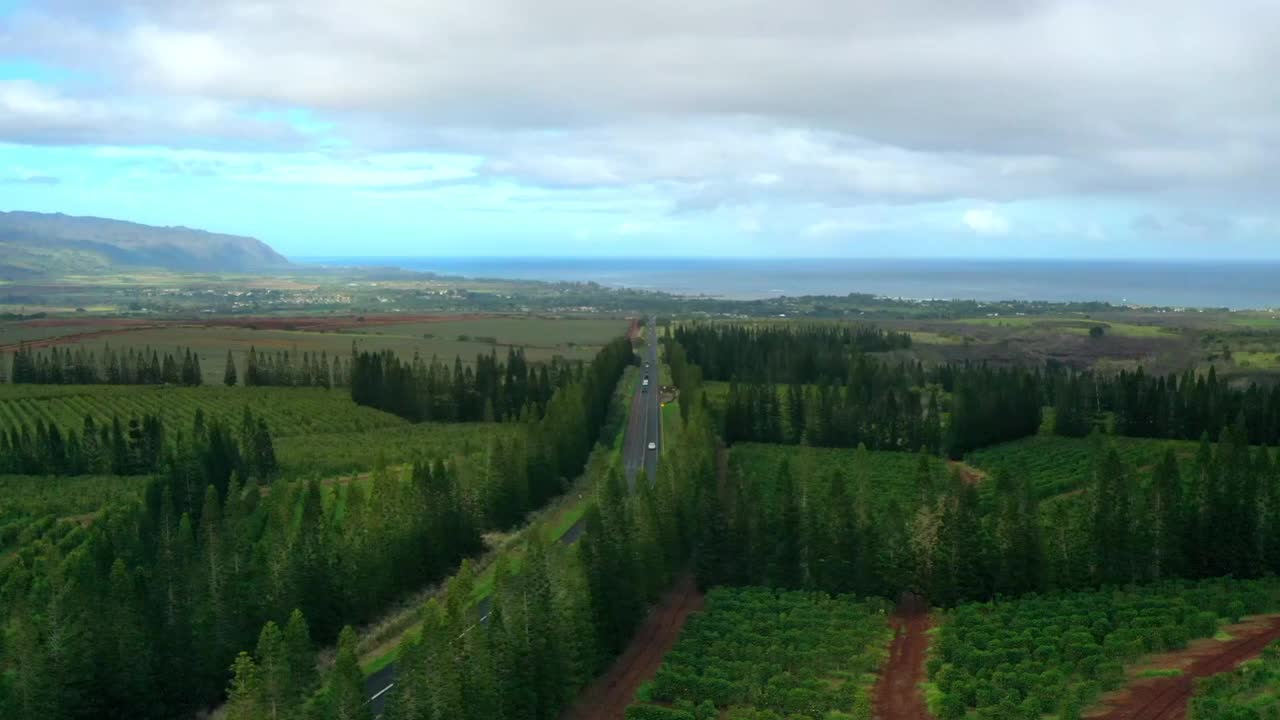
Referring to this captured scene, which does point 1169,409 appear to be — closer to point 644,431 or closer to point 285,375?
point 644,431

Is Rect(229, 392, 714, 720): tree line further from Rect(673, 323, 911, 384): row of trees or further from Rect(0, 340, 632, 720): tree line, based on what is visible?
Rect(673, 323, 911, 384): row of trees

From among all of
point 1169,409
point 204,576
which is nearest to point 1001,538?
point 204,576

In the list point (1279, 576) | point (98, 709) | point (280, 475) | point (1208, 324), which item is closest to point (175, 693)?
point (98, 709)

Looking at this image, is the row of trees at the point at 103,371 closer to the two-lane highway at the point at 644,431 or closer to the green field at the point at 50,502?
the green field at the point at 50,502

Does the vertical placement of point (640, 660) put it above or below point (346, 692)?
below

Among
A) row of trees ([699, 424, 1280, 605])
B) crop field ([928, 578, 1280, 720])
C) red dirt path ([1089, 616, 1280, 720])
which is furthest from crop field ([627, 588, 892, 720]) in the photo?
red dirt path ([1089, 616, 1280, 720])
